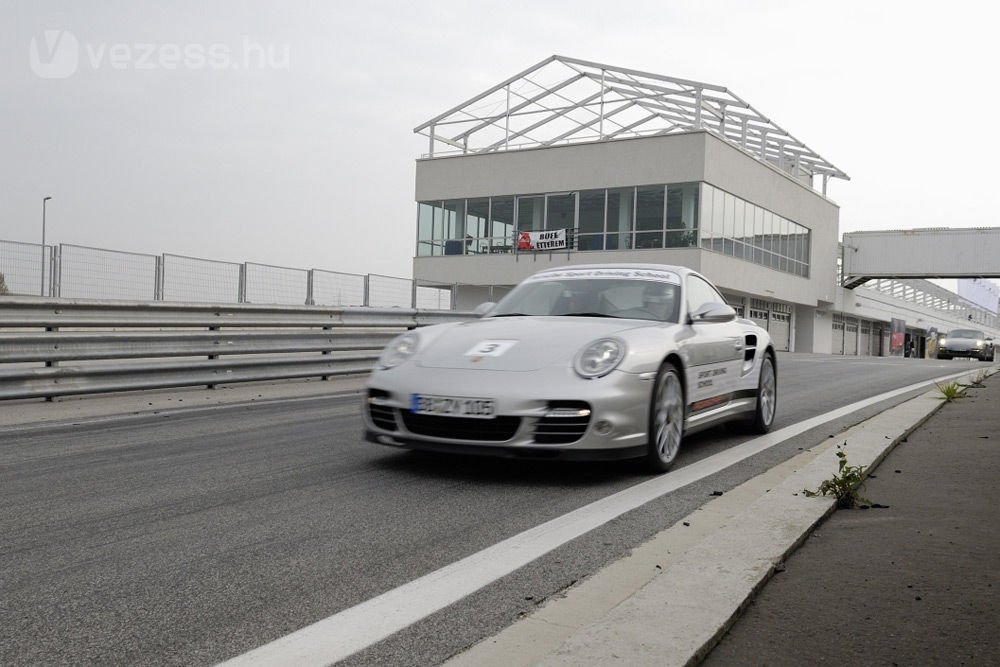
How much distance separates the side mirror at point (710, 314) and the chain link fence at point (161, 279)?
621cm

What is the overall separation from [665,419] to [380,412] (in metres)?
1.70

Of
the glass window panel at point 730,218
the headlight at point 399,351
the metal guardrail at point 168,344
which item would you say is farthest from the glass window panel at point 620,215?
the headlight at point 399,351

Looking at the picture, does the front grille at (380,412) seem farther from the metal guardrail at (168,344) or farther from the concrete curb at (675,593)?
the metal guardrail at (168,344)

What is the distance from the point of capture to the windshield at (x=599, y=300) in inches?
244

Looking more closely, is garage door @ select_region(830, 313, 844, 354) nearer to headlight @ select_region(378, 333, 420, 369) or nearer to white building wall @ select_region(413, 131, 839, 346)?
white building wall @ select_region(413, 131, 839, 346)

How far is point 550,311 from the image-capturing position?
248 inches

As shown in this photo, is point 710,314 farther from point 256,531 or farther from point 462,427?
point 256,531

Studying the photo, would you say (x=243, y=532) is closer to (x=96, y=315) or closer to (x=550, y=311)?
(x=550, y=311)

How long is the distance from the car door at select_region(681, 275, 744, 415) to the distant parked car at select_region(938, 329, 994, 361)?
35556mm

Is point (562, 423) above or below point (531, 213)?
below

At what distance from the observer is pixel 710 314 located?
620cm

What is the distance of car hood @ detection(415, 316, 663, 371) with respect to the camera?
5203mm

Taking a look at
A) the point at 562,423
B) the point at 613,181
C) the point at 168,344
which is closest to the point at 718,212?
the point at 613,181

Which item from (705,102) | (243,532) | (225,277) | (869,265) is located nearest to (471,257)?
(705,102)
